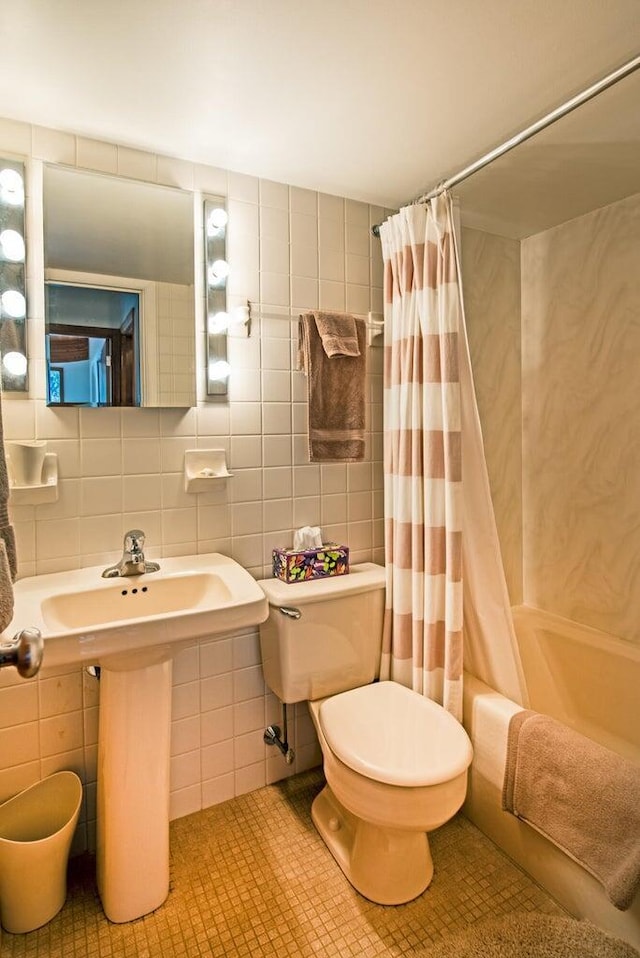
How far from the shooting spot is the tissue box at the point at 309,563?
69.2 inches

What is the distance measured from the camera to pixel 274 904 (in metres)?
1.43

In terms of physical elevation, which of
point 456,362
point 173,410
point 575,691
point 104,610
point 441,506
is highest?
point 456,362

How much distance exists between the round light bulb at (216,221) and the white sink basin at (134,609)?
3.55 ft

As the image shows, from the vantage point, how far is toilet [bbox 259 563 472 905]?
1.29 m

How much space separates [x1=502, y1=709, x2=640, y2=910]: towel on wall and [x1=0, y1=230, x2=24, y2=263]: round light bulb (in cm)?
195

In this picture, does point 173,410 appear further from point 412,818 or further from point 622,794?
point 622,794

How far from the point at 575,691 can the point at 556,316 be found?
1561 mm

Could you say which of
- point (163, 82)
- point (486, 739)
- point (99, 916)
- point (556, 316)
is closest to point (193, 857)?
point (99, 916)

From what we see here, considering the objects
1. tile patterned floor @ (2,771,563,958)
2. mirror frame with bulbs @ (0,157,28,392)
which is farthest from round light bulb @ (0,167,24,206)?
tile patterned floor @ (2,771,563,958)

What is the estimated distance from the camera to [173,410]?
1683 mm

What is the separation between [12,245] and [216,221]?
0.62 m

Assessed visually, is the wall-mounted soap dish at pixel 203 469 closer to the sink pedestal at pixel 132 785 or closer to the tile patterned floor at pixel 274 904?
the sink pedestal at pixel 132 785

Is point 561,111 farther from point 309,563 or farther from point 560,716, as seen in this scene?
point 560,716

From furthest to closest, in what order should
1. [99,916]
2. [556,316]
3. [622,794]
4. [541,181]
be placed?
Answer: [556,316], [541,181], [99,916], [622,794]
